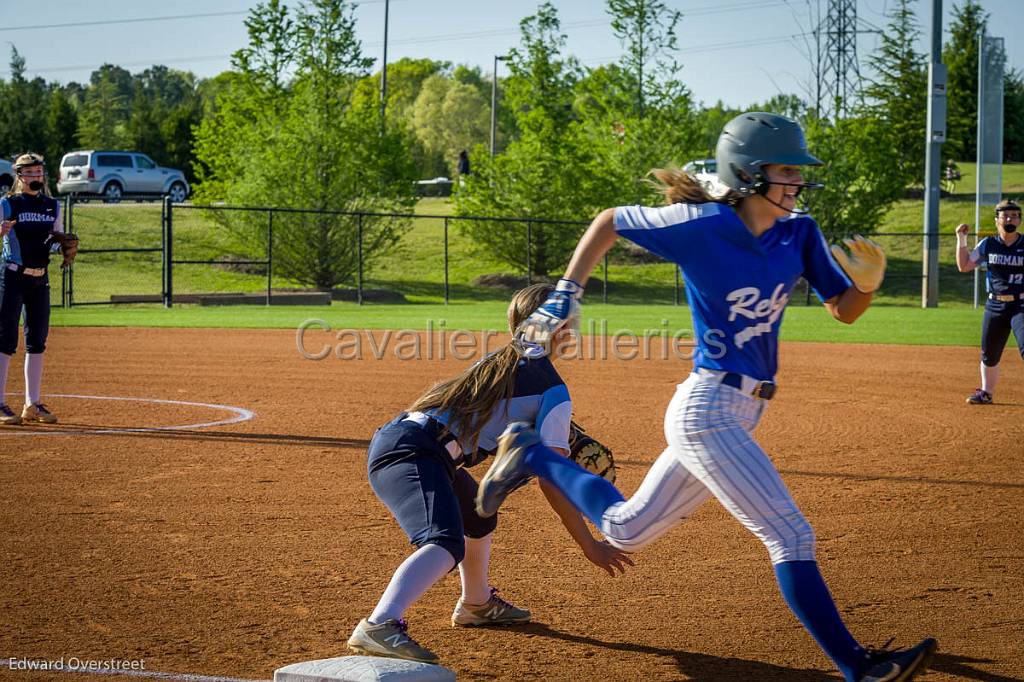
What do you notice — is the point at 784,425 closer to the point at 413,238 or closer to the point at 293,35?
the point at 293,35

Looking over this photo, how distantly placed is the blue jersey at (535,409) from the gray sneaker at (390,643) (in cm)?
81

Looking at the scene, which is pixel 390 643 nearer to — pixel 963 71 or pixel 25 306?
pixel 25 306

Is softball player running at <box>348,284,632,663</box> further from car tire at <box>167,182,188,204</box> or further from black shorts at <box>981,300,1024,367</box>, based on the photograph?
car tire at <box>167,182,188,204</box>

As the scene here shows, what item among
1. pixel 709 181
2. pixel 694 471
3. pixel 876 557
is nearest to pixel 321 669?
pixel 694 471

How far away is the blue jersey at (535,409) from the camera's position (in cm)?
448

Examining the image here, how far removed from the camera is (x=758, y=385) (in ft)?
12.9

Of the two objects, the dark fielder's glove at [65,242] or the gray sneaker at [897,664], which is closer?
the gray sneaker at [897,664]

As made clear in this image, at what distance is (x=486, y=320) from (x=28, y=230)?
535 inches

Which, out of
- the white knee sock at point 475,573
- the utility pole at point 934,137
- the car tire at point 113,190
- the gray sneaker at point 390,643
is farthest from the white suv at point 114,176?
the gray sneaker at point 390,643

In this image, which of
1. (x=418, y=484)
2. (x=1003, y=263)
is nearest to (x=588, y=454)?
(x=418, y=484)

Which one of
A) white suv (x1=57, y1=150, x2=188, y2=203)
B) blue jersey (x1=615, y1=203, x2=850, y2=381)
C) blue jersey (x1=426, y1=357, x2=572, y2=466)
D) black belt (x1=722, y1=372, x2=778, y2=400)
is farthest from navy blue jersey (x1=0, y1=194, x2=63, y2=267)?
white suv (x1=57, y1=150, x2=188, y2=203)

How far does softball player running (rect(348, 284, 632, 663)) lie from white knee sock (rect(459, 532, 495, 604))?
1.20ft

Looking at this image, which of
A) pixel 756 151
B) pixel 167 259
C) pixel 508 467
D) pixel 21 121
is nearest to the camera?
pixel 756 151
